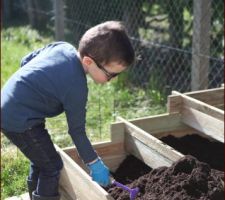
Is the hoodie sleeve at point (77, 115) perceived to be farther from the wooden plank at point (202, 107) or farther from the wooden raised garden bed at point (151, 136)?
the wooden plank at point (202, 107)

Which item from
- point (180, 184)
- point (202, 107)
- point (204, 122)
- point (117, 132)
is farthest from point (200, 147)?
point (180, 184)

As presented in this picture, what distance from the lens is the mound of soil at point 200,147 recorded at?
3394mm

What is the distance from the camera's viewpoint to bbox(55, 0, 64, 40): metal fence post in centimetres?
597

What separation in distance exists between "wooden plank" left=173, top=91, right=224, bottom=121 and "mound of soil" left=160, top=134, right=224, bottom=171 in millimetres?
207

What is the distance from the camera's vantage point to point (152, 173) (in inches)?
115

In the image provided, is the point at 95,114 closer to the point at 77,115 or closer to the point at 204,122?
the point at 204,122

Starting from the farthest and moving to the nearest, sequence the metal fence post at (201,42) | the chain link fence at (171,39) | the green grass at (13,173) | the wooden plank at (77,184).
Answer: the chain link fence at (171,39), the metal fence post at (201,42), the green grass at (13,173), the wooden plank at (77,184)

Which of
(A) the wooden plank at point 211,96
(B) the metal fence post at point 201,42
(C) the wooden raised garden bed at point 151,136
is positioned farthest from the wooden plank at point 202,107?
(B) the metal fence post at point 201,42

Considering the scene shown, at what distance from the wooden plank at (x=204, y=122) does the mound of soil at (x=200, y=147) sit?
8cm

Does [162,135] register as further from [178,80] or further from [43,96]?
[178,80]

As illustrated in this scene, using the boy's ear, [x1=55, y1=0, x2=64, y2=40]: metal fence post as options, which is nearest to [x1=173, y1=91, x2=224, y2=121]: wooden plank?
the boy's ear

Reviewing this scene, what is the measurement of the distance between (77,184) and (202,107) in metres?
1.26

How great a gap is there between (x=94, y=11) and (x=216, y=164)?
260 centimetres

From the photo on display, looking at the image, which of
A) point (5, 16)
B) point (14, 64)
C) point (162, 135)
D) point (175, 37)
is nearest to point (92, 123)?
point (162, 135)
